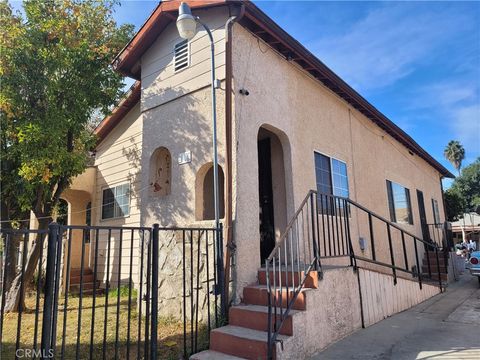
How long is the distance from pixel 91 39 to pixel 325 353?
846 centimetres

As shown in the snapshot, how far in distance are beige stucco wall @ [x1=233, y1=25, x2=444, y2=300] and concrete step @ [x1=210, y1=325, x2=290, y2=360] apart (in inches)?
29.7

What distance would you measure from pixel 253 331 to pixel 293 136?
12.4 ft

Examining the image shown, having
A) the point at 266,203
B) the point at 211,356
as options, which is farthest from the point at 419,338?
the point at 266,203

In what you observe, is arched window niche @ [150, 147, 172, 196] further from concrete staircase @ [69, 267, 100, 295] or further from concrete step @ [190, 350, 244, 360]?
concrete staircase @ [69, 267, 100, 295]

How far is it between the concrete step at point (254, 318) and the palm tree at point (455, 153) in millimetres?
53379

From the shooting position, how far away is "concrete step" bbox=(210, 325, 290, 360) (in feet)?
12.5

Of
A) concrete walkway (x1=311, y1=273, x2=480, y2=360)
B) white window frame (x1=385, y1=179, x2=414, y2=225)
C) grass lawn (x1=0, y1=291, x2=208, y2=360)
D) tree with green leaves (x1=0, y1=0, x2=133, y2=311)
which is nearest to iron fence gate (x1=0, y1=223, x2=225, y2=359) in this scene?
grass lawn (x1=0, y1=291, x2=208, y2=360)

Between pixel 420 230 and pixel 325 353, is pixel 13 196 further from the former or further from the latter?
pixel 420 230

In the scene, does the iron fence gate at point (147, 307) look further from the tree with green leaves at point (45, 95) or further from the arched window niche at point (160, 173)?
the tree with green leaves at point (45, 95)

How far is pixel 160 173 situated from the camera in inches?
282

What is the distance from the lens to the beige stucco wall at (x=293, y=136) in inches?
207

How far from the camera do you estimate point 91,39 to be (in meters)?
8.41

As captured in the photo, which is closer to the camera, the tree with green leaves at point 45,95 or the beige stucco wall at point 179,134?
the beige stucco wall at point 179,134

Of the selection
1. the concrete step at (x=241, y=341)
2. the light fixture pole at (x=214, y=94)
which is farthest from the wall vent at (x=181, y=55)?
the concrete step at (x=241, y=341)
